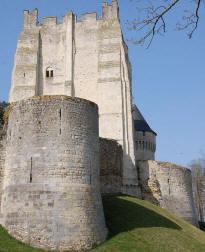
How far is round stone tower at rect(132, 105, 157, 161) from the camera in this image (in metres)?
34.2

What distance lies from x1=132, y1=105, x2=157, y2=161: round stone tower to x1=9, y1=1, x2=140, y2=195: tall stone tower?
9.96m

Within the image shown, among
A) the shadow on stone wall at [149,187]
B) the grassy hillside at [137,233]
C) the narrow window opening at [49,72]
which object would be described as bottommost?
the grassy hillside at [137,233]

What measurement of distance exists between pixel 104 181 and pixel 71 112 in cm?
775

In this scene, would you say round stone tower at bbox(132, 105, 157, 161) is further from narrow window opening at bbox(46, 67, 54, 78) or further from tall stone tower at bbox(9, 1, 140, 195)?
narrow window opening at bbox(46, 67, 54, 78)

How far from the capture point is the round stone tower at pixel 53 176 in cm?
1091

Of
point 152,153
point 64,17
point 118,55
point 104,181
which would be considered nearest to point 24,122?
point 104,181

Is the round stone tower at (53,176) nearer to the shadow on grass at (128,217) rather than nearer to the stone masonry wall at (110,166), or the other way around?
the shadow on grass at (128,217)

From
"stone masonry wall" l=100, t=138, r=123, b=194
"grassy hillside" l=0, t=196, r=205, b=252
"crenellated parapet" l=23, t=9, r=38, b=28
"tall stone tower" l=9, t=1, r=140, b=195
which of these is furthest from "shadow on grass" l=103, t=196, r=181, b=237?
"crenellated parapet" l=23, t=9, r=38, b=28

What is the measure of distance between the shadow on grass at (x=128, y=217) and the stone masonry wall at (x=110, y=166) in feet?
6.88

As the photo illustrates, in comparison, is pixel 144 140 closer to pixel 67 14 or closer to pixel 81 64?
pixel 81 64

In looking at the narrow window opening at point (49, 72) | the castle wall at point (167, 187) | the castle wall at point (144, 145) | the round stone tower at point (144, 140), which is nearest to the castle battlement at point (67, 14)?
the narrow window opening at point (49, 72)

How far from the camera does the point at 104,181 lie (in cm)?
1903

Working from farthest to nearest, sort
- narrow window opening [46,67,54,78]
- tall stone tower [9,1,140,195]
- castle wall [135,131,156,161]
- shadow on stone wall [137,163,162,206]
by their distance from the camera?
castle wall [135,131,156,161] < narrow window opening [46,67,54,78] < tall stone tower [9,1,140,195] < shadow on stone wall [137,163,162,206]

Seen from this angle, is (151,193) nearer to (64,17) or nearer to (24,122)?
(24,122)
